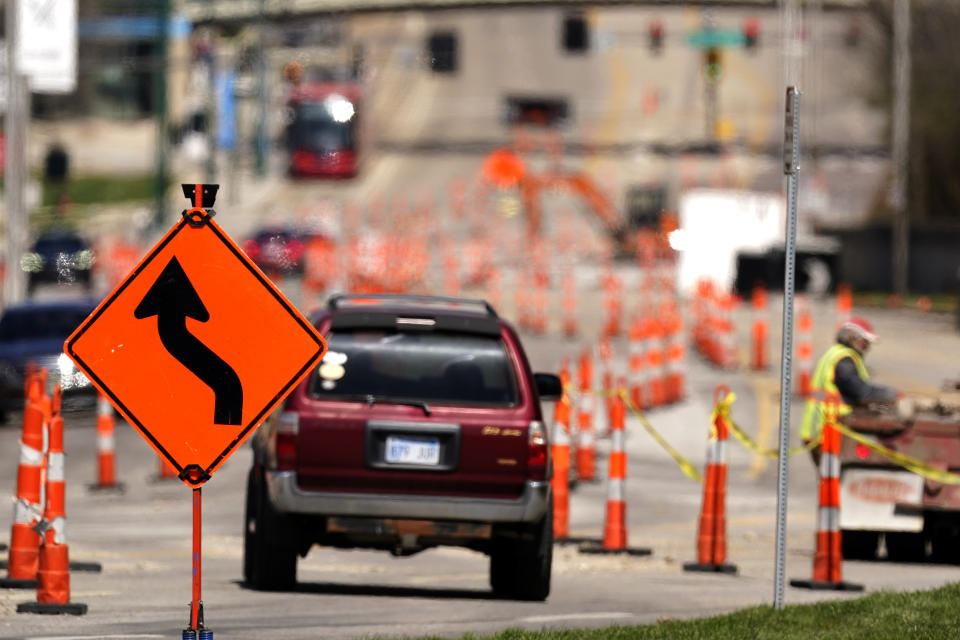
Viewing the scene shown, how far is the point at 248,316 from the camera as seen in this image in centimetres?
897

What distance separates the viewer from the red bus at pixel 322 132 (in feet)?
263

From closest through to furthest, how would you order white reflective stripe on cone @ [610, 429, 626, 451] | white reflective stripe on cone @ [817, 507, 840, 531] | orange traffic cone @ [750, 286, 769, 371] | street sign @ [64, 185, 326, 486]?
street sign @ [64, 185, 326, 486]
white reflective stripe on cone @ [817, 507, 840, 531]
white reflective stripe on cone @ [610, 429, 626, 451]
orange traffic cone @ [750, 286, 769, 371]

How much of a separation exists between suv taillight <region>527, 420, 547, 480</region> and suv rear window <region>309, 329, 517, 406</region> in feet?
0.66

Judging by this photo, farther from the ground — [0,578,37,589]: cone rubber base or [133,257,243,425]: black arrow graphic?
[133,257,243,425]: black arrow graphic

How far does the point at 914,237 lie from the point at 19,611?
1815 inches

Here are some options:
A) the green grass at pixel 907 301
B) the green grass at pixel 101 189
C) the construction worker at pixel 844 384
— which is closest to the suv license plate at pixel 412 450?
the construction worker at pixel 844 384

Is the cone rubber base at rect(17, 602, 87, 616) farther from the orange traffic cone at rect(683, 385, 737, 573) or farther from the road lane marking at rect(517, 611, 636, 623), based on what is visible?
the orange traffic cone at rect(683, 385, 737, 573)

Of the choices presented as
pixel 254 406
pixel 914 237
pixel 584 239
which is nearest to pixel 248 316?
pixel 254 406

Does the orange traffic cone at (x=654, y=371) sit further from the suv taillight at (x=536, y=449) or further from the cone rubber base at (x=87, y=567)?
the suv taillight at (x=536, y=449)

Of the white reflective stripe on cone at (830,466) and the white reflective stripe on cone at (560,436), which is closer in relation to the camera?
the white reflective stripe on cone at (830,466)

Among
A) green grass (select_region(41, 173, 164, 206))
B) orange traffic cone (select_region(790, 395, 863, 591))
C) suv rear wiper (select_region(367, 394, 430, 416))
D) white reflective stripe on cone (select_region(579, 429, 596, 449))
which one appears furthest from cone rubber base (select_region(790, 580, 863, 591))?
green grass (select_region(41, 173, 164, 206))

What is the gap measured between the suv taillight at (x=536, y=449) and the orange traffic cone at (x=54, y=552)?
8.45 feet

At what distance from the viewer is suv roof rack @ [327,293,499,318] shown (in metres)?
13.0

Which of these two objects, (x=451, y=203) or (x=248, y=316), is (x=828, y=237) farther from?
(x=248, y=316)
